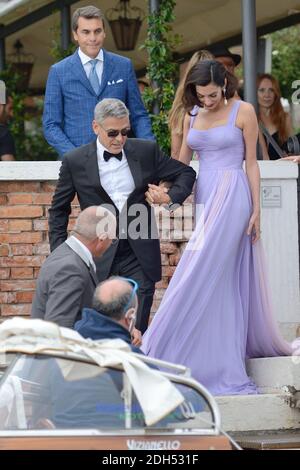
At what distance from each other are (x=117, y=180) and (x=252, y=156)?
97 centimetres

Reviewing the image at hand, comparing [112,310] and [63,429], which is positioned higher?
[112,310]

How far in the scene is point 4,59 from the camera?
741 inches

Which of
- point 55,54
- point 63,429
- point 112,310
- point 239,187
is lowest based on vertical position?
point 63,429

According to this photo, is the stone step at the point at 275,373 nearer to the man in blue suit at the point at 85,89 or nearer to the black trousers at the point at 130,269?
the black trousers at the point at 130,269

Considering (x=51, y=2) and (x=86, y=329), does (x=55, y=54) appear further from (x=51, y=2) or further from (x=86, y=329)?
(x=86, y=329)

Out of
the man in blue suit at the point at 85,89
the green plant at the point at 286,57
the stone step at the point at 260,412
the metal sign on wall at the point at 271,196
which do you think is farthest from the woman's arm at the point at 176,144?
the green plant at the point at 286,57

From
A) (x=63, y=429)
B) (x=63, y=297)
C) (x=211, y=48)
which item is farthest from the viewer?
(x=211, y=48)

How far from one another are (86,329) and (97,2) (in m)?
9.97

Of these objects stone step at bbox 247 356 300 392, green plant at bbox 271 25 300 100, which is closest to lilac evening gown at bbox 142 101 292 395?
stone step at bbox 247 356 300 392

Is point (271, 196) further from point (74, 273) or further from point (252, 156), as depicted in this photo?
point (74, 273)

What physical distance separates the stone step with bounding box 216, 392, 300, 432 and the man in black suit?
0.83 metres

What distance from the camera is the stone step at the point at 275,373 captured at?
9.43m

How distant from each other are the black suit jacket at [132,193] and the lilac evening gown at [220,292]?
0.43 meters

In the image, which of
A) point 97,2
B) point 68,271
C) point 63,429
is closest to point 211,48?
point 97,2
